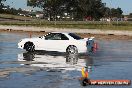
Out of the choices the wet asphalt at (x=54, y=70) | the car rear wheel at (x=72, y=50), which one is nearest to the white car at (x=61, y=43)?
the car rear wheel at (x=72, y=50)

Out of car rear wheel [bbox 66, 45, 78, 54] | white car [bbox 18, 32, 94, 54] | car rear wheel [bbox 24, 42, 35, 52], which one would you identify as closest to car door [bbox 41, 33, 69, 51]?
white car [bbox 18, 32, 94, 54]

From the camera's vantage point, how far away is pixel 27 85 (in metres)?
14.5

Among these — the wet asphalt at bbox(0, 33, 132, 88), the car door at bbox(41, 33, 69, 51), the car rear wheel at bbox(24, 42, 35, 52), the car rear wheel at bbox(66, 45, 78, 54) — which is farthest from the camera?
the car rear wheel at bbox(24, 42, 35, 52)

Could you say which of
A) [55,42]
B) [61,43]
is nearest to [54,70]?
[61,43]

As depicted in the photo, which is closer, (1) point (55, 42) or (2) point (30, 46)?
(1) point (55, 42)

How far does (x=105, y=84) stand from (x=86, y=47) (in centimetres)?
1163

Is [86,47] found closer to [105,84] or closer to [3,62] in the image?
[3,62]

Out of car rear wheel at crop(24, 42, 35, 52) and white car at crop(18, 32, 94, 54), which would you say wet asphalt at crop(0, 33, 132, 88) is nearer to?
white car at crop(18, 32, 94, 54)

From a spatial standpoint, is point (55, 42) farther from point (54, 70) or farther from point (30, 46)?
point (54, 70)

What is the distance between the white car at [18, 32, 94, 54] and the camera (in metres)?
25.8

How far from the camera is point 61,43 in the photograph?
2648 centimetres

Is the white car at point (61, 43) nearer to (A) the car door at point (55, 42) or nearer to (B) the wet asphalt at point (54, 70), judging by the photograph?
(A) the car door at point (55, 42)

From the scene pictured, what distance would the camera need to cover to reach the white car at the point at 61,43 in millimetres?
25812

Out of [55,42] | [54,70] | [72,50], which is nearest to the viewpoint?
[54,70]
